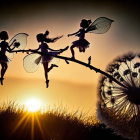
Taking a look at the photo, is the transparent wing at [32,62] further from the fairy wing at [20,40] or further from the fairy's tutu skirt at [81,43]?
the fairy's tutu skirt at [81,43]

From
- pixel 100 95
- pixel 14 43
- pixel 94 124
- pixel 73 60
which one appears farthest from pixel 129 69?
pixel 14 43

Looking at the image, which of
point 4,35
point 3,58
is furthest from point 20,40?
point 3,58

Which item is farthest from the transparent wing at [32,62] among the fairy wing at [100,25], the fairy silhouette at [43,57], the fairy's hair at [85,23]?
the fairy wing at [100,25]

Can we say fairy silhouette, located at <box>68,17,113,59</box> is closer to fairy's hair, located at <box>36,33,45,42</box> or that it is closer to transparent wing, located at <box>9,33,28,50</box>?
fairy's hair, located at <box>36,33,45,42</box>

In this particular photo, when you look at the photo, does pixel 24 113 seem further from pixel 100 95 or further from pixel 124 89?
pixel 124 89

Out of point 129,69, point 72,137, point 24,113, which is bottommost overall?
point 72,137
